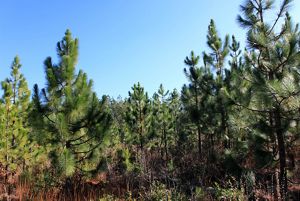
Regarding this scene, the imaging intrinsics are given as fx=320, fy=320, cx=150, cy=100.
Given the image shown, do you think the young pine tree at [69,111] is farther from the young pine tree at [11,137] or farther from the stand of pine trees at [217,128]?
the young pine tree at [11,137]

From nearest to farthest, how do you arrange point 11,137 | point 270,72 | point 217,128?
point 270,72 → point 11,137 → point 217,128

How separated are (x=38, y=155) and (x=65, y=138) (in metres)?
6.55

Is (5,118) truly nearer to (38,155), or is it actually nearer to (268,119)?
(38,155)

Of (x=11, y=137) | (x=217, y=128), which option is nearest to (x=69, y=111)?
(x=11, y=137)

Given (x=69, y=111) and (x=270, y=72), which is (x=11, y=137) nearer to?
(x=69, y=111)

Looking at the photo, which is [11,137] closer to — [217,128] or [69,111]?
[69,111]

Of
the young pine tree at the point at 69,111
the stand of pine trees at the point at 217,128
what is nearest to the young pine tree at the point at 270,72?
the stand of pine trees at the point at 217,128

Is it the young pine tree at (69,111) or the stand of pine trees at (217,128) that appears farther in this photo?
the young pine tree at (69,111)

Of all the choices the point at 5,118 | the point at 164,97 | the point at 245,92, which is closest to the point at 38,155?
the point at 5,118

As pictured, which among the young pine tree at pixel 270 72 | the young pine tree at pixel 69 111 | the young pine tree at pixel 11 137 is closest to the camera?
the young pine tree at pixel 270 72

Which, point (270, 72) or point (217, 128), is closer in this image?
point (270, 72)

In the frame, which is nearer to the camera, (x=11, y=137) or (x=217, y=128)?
(x=11, y=137)

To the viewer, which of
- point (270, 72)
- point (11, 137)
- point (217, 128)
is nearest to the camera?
point (270, 72)

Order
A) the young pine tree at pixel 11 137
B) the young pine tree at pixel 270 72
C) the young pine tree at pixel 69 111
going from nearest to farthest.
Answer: the young pine tree at pixel 270 72
the young pine tree at pixel 69 111
the young pine tree at pixel 11 137
